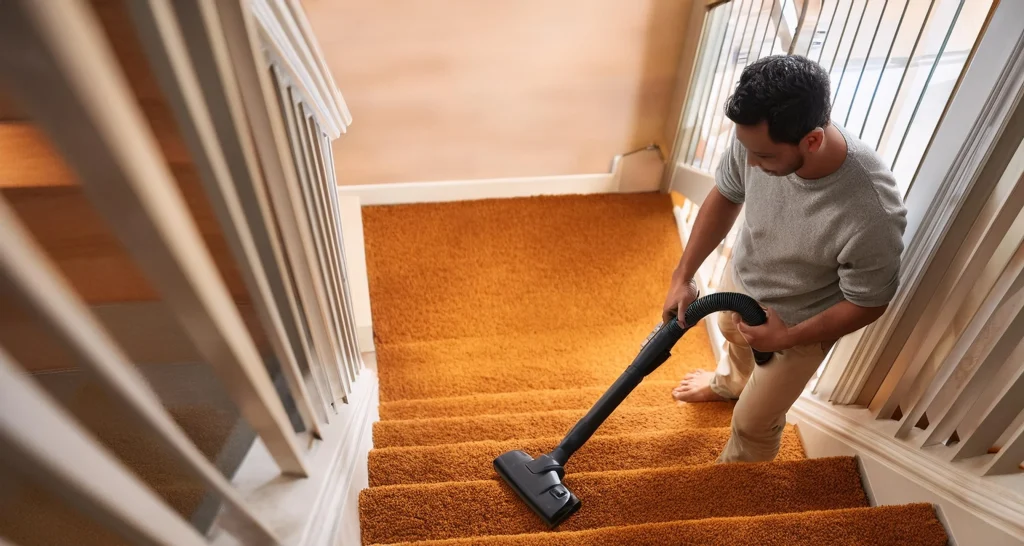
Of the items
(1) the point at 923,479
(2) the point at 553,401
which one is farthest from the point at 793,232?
(2) the point at 553,401

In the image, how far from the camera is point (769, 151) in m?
1.11

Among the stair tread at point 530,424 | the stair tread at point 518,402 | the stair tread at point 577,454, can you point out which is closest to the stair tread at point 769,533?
the stair tread at point 577,454

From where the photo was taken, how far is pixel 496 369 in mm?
2350

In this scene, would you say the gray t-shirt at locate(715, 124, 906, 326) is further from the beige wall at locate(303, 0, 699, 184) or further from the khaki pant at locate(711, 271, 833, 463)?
the beige wall at locate(303, 0, 699, 184)

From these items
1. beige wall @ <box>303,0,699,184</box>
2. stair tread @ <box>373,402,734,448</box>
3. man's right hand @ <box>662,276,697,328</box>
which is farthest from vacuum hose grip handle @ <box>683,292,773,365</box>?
beige wall @ <box>303,0,699,184</box>

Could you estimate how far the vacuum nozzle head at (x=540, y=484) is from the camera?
4.23 ft

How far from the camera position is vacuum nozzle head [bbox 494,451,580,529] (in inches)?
50.7

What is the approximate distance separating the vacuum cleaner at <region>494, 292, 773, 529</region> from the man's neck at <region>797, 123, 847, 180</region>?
0.33 metres

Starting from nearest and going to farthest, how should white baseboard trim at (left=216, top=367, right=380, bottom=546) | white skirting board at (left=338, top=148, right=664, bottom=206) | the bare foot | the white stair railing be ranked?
the white stair railing
white baseboard trim at (left=216, top=367, right=380, bottom=546)
the bare foot
white skirting board at (left=338, top=148, right=664, bottom=206)

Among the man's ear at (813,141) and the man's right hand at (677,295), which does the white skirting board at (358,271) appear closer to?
the man's right hand at (677,295)

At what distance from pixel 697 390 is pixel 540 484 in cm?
85

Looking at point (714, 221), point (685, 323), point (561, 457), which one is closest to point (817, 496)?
point (685, 323)

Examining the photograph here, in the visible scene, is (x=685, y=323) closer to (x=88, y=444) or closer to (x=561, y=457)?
(x=561, y=457)

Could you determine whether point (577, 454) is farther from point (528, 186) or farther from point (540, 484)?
point (528, 186)
